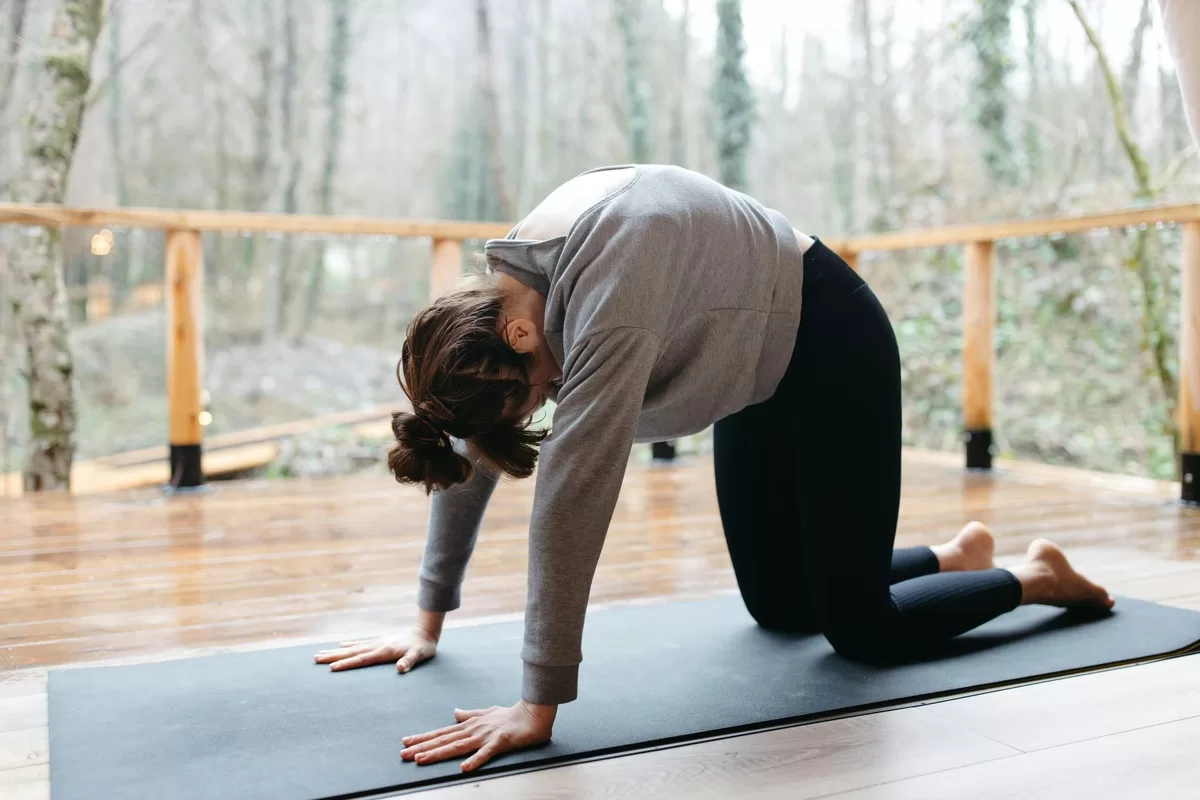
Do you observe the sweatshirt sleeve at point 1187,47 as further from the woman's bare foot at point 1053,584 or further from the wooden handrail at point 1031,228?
the wooden handrail at point 1031,228

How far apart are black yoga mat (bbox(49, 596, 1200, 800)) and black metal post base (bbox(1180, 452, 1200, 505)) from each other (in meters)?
1.40

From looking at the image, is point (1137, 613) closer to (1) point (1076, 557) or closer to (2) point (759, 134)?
(1) point (1076, 557)

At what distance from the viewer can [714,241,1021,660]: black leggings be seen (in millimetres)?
1520

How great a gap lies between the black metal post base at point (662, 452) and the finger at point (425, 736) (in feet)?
9.33

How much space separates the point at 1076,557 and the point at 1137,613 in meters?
0.54

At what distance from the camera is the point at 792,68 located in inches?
334

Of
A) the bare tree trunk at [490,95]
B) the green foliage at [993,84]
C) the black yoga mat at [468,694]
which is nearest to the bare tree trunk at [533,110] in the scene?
the bare tree trunk at [490,95]

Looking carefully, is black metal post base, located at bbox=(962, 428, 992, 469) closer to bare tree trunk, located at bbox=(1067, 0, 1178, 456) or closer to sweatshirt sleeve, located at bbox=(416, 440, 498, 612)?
bare tree trunk, located at bbox=(1067, 0, 1178, 456)

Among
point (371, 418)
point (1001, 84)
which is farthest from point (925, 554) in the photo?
point (1001, 84)

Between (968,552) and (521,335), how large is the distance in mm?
1077

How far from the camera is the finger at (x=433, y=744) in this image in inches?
47.4

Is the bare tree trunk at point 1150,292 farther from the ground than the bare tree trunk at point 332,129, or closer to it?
closer to it

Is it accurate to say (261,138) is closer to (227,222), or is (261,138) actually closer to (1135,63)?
(227,222)

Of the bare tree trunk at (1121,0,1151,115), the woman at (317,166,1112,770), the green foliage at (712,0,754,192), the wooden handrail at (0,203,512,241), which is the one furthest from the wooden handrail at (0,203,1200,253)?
the green foliage at (712,0,754,192)
